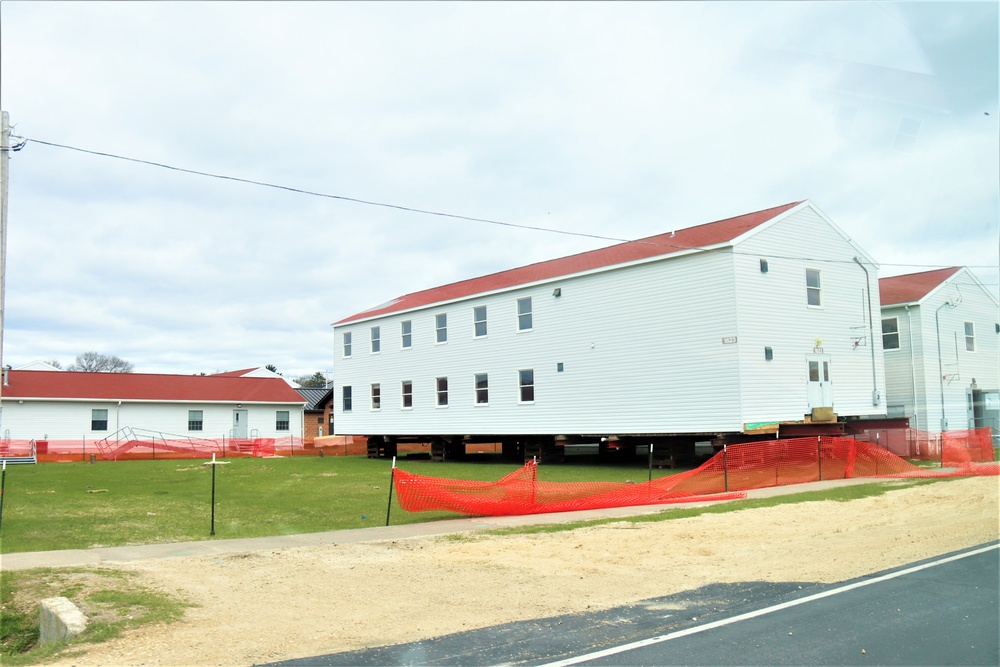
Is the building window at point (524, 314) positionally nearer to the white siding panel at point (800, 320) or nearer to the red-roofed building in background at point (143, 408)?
the white siding panel at point (800, 320)

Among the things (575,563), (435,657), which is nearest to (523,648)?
(435,657)

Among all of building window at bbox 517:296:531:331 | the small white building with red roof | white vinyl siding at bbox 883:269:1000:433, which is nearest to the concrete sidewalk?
building window at bbox 517:296:531:331

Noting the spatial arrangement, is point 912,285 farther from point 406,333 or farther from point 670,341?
point 406,333

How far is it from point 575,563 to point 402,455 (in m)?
32.9

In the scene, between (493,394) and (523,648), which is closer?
(523,648)

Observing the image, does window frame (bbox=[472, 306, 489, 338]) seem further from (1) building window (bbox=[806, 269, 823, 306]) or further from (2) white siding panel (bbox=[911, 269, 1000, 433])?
(2) white siding panel (bbox=[911, 269, 1000, 433])

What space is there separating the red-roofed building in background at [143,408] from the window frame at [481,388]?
16872 millimetres

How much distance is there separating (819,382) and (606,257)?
839 cm

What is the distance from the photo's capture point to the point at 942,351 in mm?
32781

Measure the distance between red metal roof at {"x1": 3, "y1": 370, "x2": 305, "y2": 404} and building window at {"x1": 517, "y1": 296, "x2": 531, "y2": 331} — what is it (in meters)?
26.1

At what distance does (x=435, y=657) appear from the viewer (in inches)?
267

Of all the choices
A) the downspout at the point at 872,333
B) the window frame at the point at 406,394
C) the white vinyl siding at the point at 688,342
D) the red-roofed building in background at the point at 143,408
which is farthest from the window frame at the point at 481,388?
the red-roofed building in background at the point at 143,408

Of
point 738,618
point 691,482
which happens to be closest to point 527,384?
point 691,482

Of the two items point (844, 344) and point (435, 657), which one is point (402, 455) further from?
point (435, 657)
